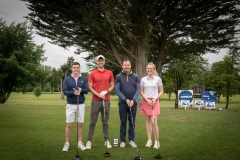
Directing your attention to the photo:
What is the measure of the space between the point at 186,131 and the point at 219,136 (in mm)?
939

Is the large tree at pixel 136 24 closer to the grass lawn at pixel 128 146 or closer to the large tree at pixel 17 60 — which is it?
the grass lawn at pixel 128 146

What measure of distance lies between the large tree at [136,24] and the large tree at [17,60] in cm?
1151

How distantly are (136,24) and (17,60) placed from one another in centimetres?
1686

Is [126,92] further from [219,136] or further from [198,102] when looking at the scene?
[198,102]

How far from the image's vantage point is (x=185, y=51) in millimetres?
13078

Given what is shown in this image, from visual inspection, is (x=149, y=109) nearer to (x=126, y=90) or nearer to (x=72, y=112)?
(x=126, y=90)

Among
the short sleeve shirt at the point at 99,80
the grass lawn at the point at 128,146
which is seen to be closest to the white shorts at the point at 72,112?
the short sleeve shirt at the point at 99,80

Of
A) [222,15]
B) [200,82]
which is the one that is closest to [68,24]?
[222,15]

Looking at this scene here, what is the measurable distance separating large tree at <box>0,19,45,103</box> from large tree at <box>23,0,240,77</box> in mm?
11508

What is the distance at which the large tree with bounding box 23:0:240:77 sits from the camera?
10.8m

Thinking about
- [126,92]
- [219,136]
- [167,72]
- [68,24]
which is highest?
[68,24]

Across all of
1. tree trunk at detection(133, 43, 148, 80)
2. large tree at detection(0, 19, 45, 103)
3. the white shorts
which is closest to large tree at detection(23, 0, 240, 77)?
tree trunk at detection(133, 43, 148, 80)

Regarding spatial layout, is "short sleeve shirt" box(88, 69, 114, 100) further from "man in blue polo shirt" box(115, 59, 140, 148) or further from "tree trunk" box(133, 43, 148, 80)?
"tree trunk" box(133, 43, 148, 80)

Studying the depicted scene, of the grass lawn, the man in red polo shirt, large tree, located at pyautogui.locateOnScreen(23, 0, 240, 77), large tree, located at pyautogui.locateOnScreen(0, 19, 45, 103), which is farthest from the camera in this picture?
large tree, located at pyautogui.locateOnScreen(0, 19, 45, 103)
